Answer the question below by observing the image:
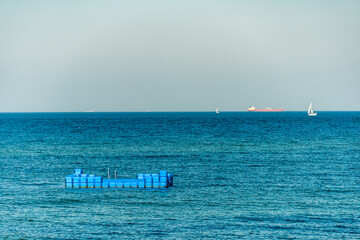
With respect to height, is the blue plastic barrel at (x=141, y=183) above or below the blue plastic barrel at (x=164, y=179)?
below

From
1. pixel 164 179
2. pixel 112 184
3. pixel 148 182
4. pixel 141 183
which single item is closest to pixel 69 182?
pixel 112 184

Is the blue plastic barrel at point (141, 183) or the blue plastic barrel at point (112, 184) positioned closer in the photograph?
the blue plastic barrel at point (141, 183)

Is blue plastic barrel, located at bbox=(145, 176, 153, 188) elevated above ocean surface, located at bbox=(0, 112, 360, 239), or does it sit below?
above

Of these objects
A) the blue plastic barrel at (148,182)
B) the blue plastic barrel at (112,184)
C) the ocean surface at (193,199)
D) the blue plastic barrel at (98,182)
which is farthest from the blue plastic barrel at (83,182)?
the blue plastic barrel at (148,182)

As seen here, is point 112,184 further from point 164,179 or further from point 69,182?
point 164,179

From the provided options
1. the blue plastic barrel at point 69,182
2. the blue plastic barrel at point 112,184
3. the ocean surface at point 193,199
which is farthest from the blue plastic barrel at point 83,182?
the blue plastic barrel at point 112,184

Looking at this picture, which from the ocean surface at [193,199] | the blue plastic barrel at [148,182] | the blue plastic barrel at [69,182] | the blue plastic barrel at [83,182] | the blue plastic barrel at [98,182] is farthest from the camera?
the blue plastic barrel at [83,182]

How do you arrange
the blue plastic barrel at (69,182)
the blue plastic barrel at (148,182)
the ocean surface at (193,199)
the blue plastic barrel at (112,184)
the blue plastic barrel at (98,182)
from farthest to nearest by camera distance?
the blue plastic barrel at (69,182) → the blue plastic barrel at (98,182) → the blue plastic barrel at (112,184) → the blue plastic barrel at (148,182) → the ocean surface at (193,199)

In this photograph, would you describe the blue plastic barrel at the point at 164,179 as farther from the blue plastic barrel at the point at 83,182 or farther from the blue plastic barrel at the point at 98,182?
the blue plastic barrel at the point at 83,182

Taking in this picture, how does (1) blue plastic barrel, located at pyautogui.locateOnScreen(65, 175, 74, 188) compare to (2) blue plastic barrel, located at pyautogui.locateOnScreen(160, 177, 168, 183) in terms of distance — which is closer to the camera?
(2) blue plastic barrel, located at pyautogui.locateOnScreen(160, 177, 168, 183)

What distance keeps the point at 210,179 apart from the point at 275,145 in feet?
165

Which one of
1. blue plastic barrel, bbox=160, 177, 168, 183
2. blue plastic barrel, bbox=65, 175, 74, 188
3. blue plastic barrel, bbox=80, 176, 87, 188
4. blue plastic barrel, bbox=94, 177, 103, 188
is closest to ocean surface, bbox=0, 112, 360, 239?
blue plastic barrel, bbox=65, 175, 74, 188

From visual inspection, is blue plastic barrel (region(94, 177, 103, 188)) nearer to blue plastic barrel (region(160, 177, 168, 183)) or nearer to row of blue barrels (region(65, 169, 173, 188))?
row of blue barrels (region(65, 169, 173, 188))

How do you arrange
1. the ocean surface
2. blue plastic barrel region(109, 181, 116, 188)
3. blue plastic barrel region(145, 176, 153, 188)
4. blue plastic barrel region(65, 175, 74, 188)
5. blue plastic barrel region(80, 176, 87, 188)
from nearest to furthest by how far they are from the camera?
the ocean surface < blue plastic barrel region(145, 176, 153, 188) < blue plastic barrel region(109, 181, 116, 188) < blue plastic barrel region(65, 175, 74, 188) < blue plastic barrel region(80, 176, 87, 188)
